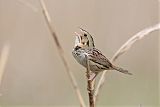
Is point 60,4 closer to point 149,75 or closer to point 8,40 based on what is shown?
point 8,40

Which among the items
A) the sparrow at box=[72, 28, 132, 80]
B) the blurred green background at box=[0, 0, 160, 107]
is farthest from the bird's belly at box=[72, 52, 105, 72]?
the blurred green background at box=[0, 0, 160, 107]

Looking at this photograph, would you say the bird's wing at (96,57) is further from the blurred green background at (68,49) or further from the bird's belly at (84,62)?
the blurred green background at (68,49)

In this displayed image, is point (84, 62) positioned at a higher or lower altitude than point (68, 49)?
higher

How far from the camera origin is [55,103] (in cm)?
489

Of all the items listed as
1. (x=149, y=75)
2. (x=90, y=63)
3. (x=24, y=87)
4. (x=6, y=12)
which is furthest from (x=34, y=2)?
(x=90, y=63)

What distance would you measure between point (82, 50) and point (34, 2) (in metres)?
3.06

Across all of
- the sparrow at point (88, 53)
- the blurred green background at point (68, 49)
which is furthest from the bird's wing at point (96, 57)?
the blurred green background at point (68, 49)

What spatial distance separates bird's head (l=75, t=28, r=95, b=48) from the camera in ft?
7.54

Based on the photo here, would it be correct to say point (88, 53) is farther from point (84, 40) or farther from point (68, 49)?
point (68, 49)

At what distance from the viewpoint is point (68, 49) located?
17.3 feet

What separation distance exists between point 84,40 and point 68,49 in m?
2.97

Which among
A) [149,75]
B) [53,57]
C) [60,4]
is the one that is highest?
[60,4]

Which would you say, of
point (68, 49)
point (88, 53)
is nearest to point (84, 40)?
point (88, 53)

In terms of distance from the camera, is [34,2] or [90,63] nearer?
[90,63]
